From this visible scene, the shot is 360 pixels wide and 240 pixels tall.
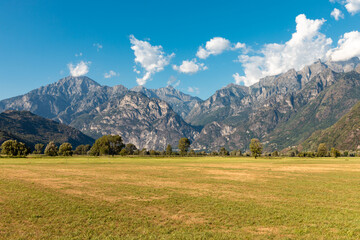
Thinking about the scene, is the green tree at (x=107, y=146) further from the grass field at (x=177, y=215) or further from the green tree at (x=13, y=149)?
the grass field at (x=177, y=215)

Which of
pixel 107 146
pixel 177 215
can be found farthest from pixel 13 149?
pixel 177 215

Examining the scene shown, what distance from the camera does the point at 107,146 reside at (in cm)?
18225

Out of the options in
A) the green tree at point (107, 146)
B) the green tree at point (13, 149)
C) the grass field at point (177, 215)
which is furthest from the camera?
the green tree at point (107, 146)

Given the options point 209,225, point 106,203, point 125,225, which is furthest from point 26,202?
point 209,225

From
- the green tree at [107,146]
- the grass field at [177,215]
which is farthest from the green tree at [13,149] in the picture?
the grass field at [177,215]

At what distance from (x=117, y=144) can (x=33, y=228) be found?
18085 cm

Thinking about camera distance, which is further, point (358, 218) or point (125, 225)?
point (358, 218)

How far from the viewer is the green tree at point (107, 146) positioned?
182250 millimetres

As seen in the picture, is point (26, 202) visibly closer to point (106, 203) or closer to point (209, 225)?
point (106, 203)

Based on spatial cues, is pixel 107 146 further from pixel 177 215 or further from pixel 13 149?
pixel 177 215

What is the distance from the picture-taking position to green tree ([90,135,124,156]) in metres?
182

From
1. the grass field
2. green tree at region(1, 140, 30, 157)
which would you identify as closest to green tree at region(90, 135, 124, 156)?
green tree at region(1, 140, 30, 157)

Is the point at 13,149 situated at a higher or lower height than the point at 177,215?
lower

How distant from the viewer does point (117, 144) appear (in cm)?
19075
